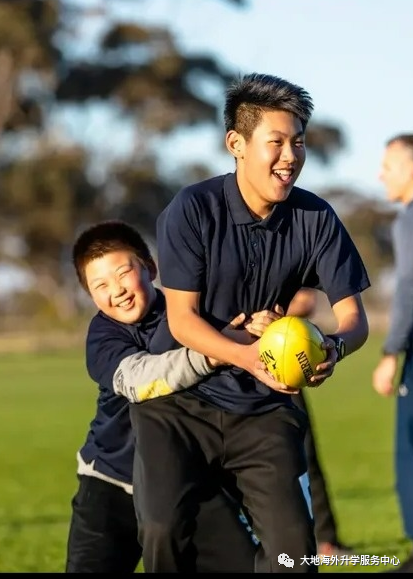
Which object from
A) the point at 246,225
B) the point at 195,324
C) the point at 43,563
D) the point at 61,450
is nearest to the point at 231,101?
the point at 246,225

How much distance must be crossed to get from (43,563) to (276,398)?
3.23 metres

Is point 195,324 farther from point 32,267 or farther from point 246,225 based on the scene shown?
point 32,267

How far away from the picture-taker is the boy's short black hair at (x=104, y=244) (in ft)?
18.6

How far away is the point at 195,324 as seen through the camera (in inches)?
194

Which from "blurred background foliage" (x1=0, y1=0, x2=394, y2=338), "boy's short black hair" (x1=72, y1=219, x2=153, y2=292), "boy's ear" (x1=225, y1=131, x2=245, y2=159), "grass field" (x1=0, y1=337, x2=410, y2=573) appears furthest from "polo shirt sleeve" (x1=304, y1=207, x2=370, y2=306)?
"blurred background foliage" (x1=0, y1=0, x2=394, y2=338)

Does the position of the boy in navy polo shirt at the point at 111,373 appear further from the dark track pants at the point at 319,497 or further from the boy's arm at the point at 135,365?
the dark track pants at the point at 319,497

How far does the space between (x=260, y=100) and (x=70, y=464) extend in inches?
393

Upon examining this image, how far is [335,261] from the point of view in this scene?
16.9 feet

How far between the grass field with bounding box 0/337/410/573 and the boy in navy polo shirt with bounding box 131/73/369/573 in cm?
253

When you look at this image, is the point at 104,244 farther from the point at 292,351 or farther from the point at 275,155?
the point at 292,351

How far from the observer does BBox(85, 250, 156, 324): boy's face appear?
5547 mm

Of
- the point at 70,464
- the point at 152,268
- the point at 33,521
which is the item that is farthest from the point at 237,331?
the point at 70,464

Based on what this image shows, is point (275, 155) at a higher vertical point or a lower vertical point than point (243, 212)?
higher
